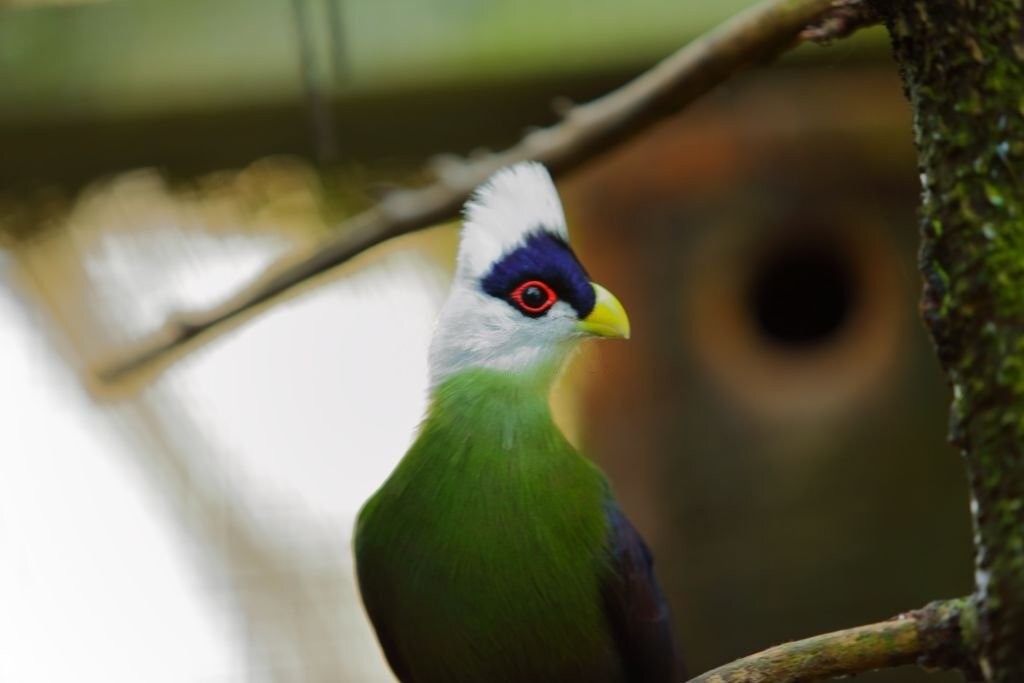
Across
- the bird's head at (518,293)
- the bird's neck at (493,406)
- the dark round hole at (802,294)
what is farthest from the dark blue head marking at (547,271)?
the dark round hole at (802,294)

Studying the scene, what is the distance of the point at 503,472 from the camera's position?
160cm

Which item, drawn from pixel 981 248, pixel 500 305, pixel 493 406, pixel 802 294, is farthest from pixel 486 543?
pixel 802 294

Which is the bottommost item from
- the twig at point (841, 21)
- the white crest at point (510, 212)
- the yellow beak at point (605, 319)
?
the yellow beak at point (605, 319)

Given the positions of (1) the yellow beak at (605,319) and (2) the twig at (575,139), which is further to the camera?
(2) the twig at (575,139)

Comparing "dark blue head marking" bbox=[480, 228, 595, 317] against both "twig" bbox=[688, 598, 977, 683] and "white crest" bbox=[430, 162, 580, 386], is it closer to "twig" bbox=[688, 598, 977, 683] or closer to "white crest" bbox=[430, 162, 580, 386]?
"white crest" bbox=[430, 162, 580, 386]

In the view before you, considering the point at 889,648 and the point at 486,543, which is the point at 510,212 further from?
the point at 889,648

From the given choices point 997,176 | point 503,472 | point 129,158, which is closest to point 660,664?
point 503,472

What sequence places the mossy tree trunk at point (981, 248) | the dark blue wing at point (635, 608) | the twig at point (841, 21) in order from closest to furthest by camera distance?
the mossy tree trunk at point (981, 248) < the twig at point (841, 21) < the dark blue wing at point (635, 608)

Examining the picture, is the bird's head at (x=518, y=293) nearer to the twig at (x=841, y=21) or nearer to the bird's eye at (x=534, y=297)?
the bird's eye at (x=534, y=297)

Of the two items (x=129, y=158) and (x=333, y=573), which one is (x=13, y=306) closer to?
(x=129, y=158)

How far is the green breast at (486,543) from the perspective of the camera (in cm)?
156

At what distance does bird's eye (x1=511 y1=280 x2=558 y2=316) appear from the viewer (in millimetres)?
1543

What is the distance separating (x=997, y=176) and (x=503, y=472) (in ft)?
2.55

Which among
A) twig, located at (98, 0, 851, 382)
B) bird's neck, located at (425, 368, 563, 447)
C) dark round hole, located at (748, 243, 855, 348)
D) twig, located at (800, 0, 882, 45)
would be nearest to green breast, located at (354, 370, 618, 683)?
bird's neck, located at (425, 368, 563, 447)
